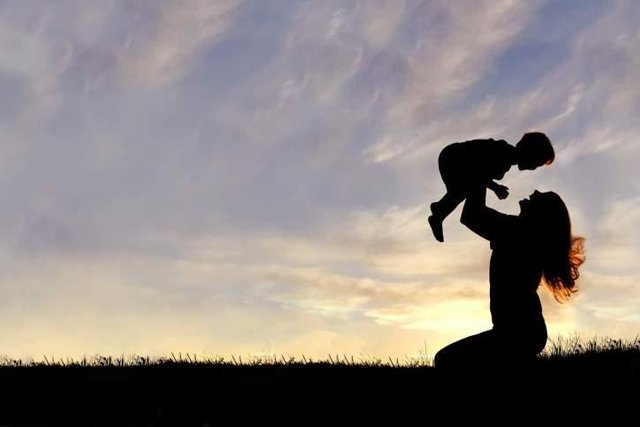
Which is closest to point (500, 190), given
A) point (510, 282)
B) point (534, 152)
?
point (534, 152)

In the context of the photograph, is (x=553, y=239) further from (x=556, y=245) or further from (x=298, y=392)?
(x=298, y=392)

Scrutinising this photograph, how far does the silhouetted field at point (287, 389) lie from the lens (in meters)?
9.64

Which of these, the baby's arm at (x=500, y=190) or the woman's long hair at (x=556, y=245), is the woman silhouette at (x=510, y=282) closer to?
the woman's long hair at (x=556, y=245)

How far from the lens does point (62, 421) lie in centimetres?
1039

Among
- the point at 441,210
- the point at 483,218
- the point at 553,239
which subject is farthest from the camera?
the point at 441,210

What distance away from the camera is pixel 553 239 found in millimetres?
8938

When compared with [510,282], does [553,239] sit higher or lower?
higher

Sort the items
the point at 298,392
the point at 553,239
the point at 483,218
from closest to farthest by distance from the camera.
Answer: the point at 483,218, the point at 553,239, the point at 298,392

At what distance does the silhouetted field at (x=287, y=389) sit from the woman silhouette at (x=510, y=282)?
7.8 inches

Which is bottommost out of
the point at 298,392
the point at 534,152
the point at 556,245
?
the point at 298,392

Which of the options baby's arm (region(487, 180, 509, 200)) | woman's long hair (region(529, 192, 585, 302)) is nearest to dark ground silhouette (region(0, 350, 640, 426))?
woman's long hair (region(529, 192, 585, 302))

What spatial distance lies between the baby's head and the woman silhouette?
42 cm

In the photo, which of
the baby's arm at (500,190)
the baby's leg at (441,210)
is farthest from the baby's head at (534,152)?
the baby's leg at (441,210)

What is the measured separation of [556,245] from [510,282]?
649mm
